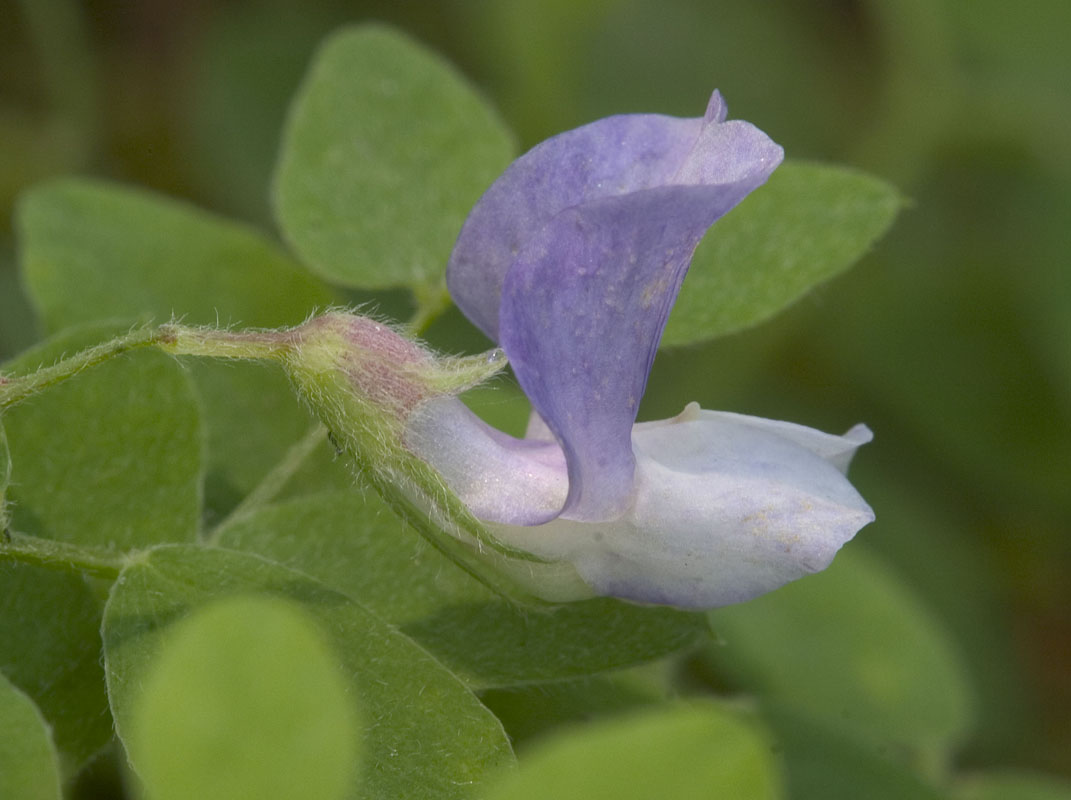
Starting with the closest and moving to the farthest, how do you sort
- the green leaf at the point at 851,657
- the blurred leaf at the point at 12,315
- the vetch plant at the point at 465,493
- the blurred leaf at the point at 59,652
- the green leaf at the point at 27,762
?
the green leaf at the point at 27,762, the vetch plant at the point at 465,493, the blurred leaf at the point at 59,652, the green leaf at the point at 851,657, the blurred leaf at the point at 12,315

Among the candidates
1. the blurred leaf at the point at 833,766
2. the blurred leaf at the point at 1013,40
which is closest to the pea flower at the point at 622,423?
the blurred leaf at the point at 833,766

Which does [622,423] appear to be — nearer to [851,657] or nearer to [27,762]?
[27,762]

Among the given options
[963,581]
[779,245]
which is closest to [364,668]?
[779,245]

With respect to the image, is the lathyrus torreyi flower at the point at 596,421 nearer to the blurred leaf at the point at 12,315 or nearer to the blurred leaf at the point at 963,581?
the blurred leaf at the point at 12,315

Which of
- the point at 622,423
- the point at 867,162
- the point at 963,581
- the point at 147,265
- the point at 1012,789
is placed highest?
the point at 622,423

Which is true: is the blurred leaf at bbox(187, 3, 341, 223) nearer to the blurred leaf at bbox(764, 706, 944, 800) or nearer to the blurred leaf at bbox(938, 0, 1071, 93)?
the blurred leaf at bbox(938, 0, 1071, 93)

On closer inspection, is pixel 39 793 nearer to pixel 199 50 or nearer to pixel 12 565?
pixel 12 565

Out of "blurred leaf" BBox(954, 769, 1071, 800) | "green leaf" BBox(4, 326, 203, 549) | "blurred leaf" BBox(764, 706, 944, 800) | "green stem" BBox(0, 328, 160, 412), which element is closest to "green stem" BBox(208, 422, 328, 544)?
"green leaf" BBox(4, 326, 203, 549)

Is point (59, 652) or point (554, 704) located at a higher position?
point (59, 652)
